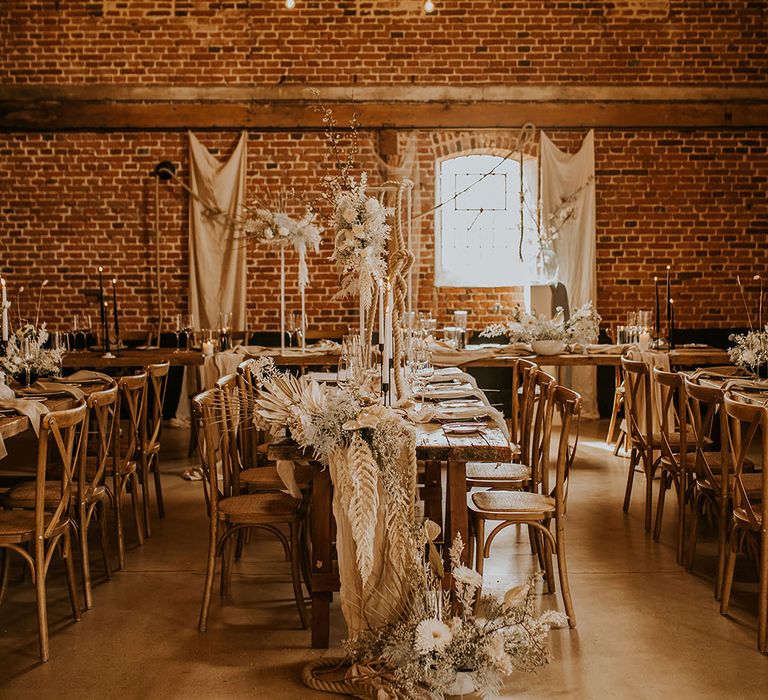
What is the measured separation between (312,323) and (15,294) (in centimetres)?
316

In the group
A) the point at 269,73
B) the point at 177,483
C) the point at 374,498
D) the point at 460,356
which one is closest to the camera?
the point at 374,498

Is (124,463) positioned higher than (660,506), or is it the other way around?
(124,463)

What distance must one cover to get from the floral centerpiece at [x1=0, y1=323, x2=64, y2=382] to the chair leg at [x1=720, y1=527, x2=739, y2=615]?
3.87 m

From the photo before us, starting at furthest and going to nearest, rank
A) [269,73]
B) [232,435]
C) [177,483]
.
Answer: [269,73] < [177,483] < [232,435]

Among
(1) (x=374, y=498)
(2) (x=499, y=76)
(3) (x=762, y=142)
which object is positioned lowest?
(1) (x=374, y=498)

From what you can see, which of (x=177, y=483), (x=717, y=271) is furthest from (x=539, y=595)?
(x=717, y=271)

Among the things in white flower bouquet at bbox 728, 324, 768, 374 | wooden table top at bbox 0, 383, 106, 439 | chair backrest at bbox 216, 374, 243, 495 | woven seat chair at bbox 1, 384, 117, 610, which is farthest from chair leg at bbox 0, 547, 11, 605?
white flower bouquet at bbox 728, 324, 768, 374

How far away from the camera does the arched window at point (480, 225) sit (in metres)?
9.15

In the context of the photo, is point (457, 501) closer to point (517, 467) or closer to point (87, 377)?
point (517, 467)

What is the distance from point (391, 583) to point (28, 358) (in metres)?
3.02

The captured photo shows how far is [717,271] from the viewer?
9086mm

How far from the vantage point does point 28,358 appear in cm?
506

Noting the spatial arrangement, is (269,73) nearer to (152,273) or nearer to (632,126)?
(152,273)

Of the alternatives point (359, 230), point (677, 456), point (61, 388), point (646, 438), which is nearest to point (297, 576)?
point (359, 230)
